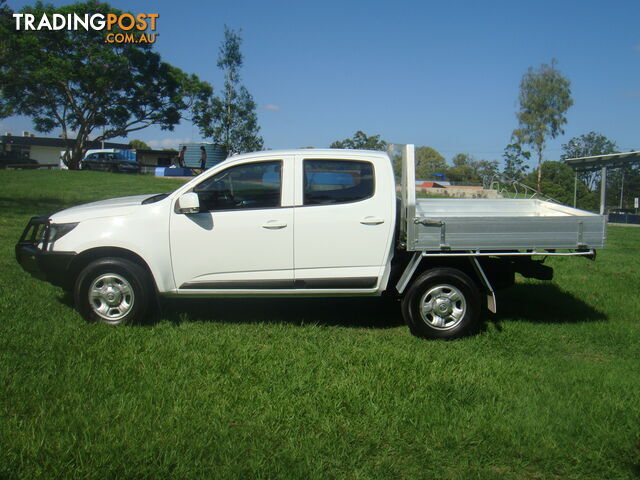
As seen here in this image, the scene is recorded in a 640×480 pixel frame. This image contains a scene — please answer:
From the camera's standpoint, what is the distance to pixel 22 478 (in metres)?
3.46

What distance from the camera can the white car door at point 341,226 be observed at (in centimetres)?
620

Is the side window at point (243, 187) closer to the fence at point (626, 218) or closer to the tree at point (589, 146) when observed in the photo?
the fence at point (626, 218)

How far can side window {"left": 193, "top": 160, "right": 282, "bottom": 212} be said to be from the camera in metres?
6.31

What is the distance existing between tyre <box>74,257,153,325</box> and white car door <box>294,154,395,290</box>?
5.00 feet

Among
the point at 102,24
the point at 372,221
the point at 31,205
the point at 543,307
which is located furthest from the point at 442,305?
the point at 102,24

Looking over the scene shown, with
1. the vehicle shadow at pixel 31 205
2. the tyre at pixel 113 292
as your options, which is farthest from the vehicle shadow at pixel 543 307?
the vehicle shadow at pixel 31 205

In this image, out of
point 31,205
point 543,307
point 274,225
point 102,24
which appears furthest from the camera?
point 102,24

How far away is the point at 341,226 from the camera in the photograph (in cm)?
619

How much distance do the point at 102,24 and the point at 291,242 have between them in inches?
1544

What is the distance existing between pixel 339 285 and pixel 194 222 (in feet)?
5.05

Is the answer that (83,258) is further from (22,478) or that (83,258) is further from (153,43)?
(153,43)

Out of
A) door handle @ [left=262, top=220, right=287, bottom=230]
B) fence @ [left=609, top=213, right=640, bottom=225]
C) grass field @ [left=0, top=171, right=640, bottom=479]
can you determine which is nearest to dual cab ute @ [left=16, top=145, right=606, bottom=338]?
door handle @ [left=262, top=220, right=287, bottom=230]

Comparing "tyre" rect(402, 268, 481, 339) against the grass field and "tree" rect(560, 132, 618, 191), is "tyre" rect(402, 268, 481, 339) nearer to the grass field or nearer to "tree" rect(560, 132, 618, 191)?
the grass field

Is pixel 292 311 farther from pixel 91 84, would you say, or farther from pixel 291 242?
pixel 91 84
